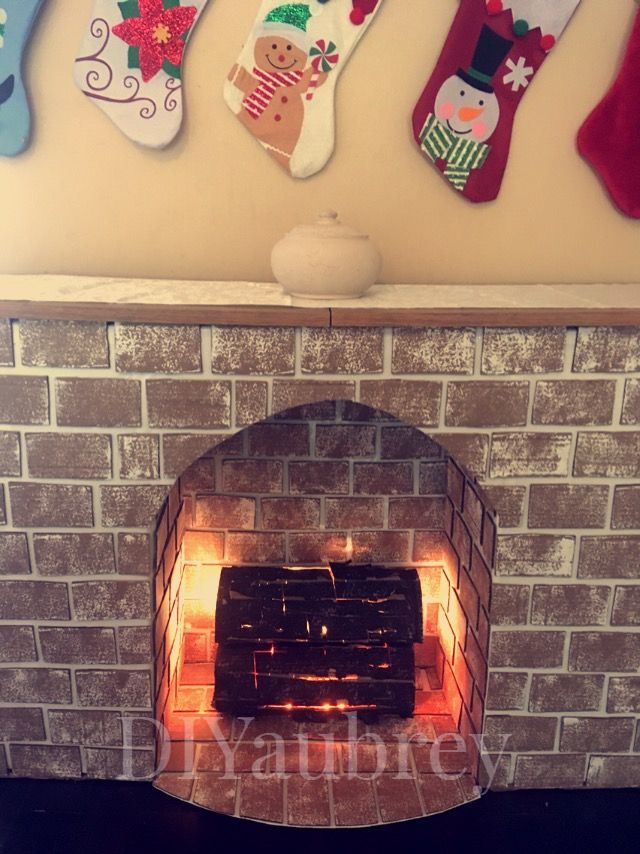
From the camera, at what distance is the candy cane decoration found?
171cm

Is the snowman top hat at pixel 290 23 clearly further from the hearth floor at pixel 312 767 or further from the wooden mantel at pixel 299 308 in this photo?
the hearth floor at pixel 312 767

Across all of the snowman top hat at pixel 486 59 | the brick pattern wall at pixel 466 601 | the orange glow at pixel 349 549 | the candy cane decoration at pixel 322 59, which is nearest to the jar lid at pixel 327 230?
the candy cane decoration at pixel 322 59

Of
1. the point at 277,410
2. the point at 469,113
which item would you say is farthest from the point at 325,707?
the point at 469,113

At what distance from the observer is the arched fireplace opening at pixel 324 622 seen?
5.51 ft

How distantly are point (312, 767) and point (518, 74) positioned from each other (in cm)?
158

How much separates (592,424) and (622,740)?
70 centimetres

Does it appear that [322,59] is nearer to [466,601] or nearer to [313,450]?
[313,450]

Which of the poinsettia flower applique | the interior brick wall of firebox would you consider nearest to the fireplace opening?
the interior brick wall of firebox

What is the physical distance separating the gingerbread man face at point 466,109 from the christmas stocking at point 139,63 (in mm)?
554

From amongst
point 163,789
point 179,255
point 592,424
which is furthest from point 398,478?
point 163,789

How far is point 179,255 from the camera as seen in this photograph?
182 cm

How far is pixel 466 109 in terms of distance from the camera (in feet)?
5.69

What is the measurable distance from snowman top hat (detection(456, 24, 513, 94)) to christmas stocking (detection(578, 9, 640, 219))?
0.77ft

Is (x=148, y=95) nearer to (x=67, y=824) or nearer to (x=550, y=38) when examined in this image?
(x=550, y=38)
